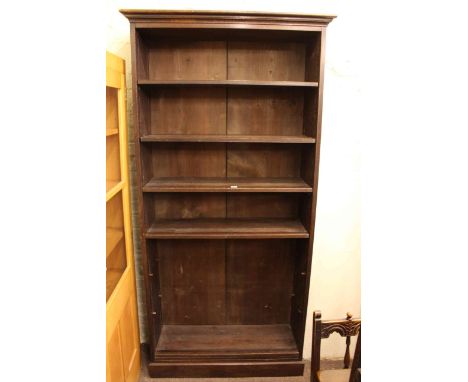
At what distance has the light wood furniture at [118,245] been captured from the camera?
5.26ft

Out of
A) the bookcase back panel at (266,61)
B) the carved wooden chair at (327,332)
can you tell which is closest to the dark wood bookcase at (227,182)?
the bookcase back panel at (266,61)

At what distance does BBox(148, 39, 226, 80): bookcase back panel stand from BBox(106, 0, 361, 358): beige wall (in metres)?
0.18

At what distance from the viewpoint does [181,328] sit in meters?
2.25

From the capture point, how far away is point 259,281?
7.27 ft

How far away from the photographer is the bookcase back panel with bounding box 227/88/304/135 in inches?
76.4

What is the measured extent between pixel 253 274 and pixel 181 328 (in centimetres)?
64

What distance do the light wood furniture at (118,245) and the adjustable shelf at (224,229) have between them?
195mm

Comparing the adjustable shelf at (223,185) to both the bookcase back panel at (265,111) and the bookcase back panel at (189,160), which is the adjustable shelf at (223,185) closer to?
the bookcase back panel at (189,160)

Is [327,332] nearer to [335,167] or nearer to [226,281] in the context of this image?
[226,281]

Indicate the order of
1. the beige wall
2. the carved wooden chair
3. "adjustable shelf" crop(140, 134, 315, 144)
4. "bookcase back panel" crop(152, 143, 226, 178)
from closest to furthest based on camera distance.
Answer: the carved wooden chair < "adjustable shelf" crop(140, 134, 315, 144) < the beige wall < "bookcase back panel" crop(152, 143, 226, 178)

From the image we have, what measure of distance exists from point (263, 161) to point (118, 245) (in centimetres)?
100

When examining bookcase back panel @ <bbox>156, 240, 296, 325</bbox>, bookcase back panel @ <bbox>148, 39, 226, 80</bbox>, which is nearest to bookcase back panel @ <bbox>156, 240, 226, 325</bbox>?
bookcase back panel @ <bbox>156, 240, 296, 325</bbox>

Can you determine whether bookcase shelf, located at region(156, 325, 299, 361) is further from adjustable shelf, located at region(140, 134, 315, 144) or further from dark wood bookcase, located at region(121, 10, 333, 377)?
adjustable shelf, located at region(140, 134, 315, 144)
